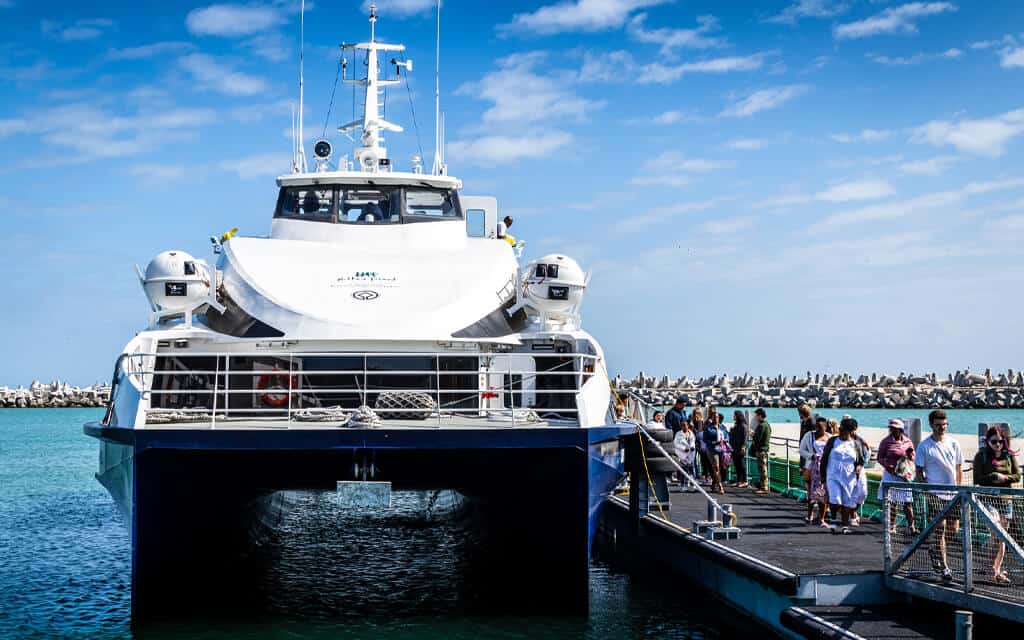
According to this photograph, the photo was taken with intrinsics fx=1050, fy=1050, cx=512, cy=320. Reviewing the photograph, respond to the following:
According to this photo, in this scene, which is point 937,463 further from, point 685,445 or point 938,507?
point 685,445

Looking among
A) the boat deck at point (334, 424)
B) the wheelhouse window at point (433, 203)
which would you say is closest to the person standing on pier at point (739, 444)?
the wheelhouse window at point (433, 203)

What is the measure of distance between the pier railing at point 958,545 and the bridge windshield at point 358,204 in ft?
26.1

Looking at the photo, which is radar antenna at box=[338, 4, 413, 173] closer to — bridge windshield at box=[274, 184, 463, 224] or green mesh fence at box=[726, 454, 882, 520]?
bridge windshield at box=[274, 184, 463, 224]

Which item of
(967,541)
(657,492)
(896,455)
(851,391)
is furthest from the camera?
(851,391)

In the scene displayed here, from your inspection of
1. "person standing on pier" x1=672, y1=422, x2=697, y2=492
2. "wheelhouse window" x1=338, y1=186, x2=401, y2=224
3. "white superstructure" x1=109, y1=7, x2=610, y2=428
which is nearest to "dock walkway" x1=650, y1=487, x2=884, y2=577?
"person standing on pier" x1=672, y1=422, x2=697, y2=492

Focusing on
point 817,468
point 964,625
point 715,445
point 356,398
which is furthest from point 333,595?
point 964,625

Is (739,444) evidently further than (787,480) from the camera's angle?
Yes

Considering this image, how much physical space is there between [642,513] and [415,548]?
12.0 feet

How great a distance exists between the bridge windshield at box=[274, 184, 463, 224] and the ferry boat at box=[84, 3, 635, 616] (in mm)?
346

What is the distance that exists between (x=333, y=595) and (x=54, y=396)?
93.5 m

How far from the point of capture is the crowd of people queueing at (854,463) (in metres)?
9.00

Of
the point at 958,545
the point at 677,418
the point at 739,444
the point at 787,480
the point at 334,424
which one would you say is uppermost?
the point at 334,424

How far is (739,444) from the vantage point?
58.1 ft

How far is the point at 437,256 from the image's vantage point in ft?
45.2
